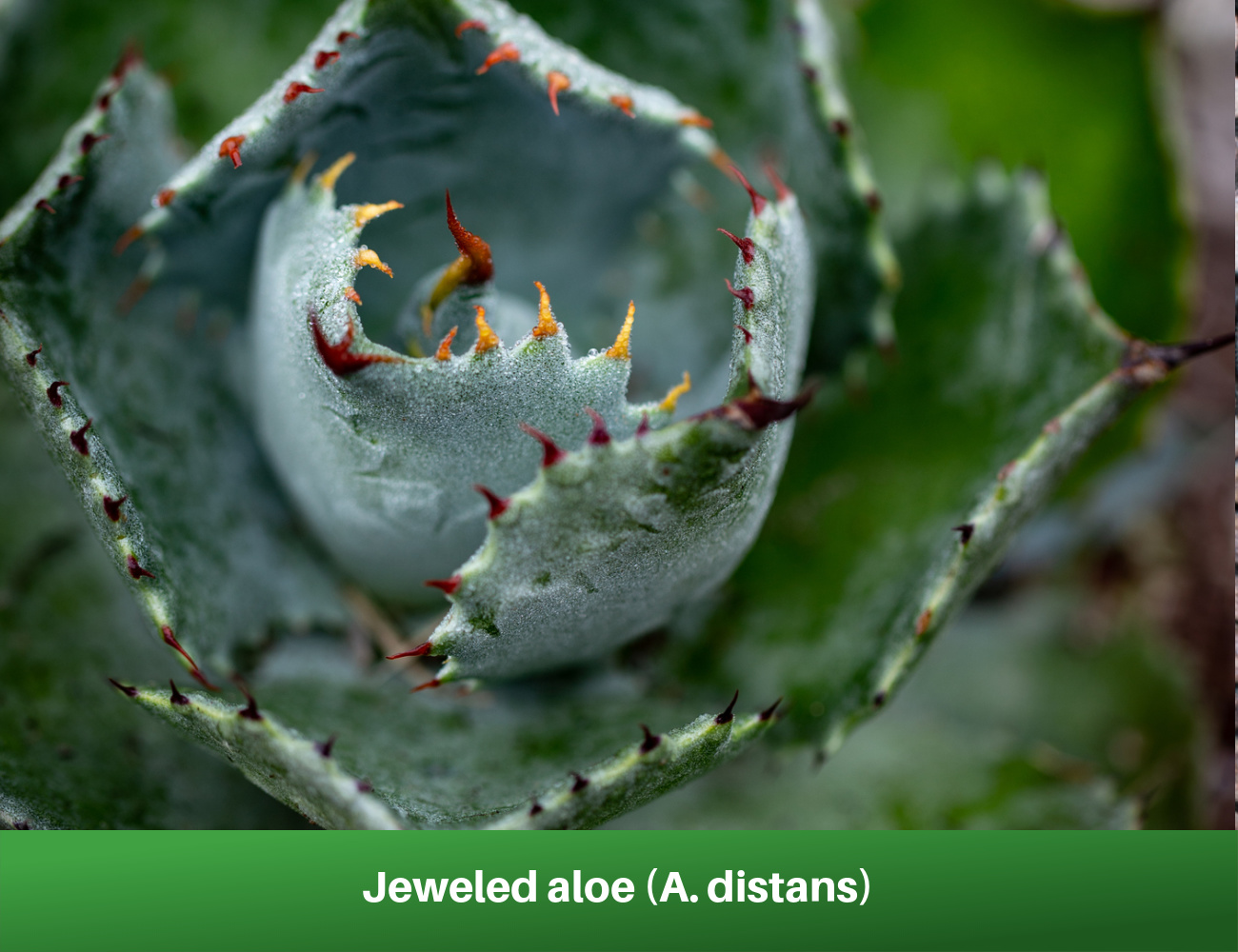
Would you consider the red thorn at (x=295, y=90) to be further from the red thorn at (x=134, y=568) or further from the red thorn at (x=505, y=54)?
the red thorn at (x=134, y=568)

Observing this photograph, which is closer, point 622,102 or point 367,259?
point 367,259

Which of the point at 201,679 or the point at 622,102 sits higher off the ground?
the point at 622,102

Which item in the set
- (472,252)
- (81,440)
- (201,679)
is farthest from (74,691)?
(472,252)

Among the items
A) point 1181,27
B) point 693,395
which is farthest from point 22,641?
point 1181,27

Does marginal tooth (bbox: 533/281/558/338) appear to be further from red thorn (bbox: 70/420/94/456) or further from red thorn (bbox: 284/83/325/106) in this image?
red thorn (bbox: 70/420/94/456)

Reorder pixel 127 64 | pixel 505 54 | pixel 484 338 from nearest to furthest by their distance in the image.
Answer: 1. pixel 484 338
2. pixel 505 54
3. pixel 127 64

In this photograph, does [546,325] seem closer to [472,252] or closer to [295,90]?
[472,252]
